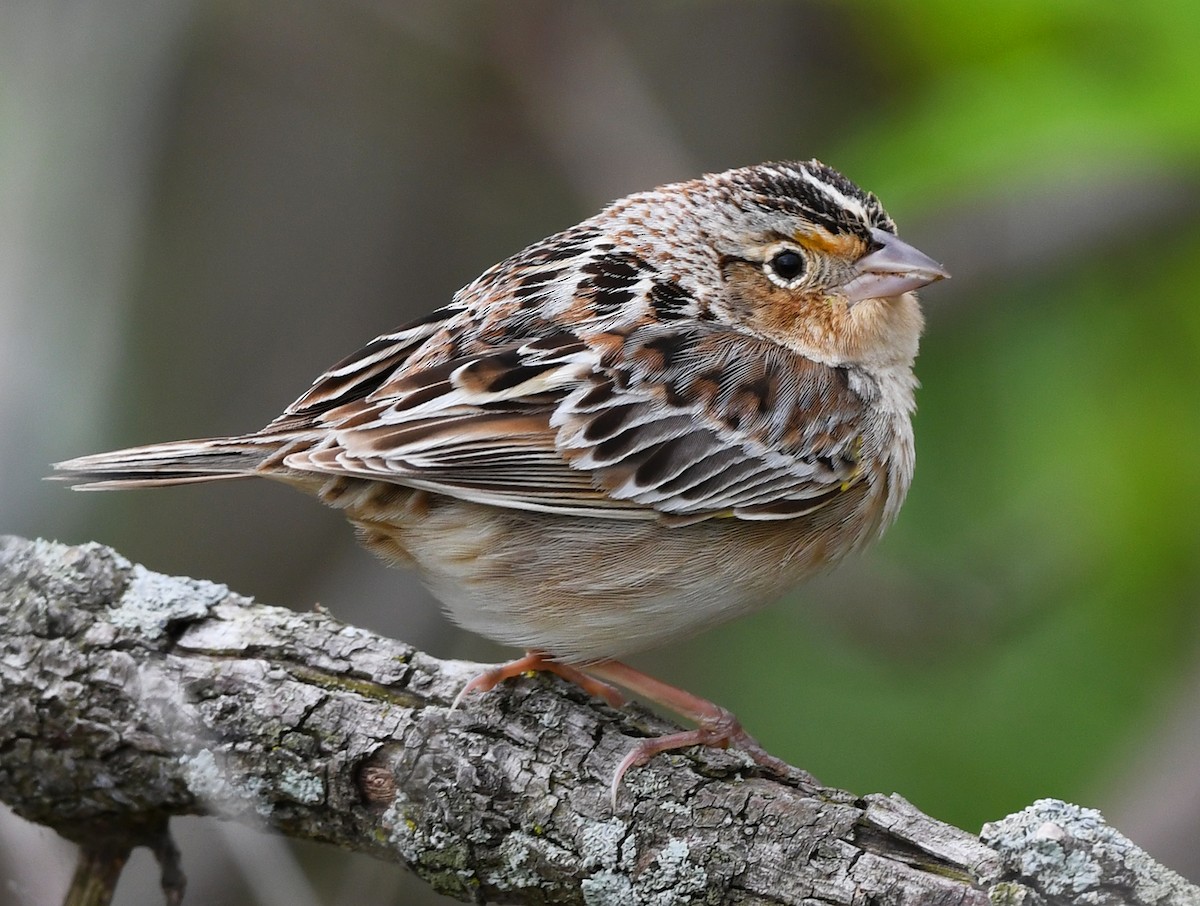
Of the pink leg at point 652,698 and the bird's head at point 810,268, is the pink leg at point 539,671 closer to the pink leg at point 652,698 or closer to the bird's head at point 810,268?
the pink leg at point 652,698

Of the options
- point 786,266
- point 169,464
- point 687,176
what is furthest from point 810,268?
point 169,464

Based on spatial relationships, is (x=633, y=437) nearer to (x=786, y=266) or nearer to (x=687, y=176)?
(x=786, y=266)

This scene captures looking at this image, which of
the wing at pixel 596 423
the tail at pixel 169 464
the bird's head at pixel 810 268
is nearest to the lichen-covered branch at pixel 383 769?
the tail at pixel 169 464

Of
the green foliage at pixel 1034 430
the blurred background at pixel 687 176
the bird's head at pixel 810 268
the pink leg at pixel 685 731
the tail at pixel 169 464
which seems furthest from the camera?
the green foliage at pixel 1034 430

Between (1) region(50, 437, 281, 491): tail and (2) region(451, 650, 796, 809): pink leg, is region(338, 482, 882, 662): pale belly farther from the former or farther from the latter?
(1) region(50, 437, 281, 491): tail

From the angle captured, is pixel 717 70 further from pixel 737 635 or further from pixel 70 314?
pixel 70 314

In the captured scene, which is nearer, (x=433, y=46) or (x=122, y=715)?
(x=122, y=715)

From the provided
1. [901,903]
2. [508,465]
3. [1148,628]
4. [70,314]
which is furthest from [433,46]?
[901,903]
